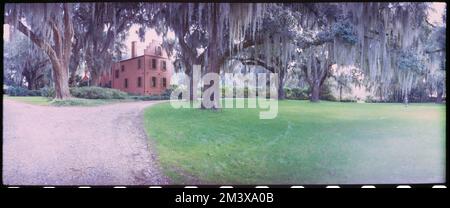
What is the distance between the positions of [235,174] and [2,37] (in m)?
2.10

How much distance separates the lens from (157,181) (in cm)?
328

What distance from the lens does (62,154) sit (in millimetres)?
3283

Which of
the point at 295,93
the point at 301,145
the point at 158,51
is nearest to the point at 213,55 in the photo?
the point at 158,51

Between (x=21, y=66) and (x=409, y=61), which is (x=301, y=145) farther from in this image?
(x=21, y=66)

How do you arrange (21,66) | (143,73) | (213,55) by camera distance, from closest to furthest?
(21,66) → (143,73) → (213,55)

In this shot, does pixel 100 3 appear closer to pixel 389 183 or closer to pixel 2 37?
pixel 2 37

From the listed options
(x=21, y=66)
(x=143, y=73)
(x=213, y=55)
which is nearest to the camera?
(x=21, y=66)

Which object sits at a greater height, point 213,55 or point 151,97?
point 213,55

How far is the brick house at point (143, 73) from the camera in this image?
3.35 metres

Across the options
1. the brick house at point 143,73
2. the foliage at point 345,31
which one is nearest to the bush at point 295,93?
the foliage at point 345,31

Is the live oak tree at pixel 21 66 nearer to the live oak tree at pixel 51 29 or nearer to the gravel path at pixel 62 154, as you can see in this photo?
the live oak tree at pixel 51 29

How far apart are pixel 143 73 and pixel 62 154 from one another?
2.90 feet

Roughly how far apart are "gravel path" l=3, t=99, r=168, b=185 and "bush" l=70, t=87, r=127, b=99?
164mm

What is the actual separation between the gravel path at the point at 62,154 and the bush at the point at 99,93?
0.16 meters
